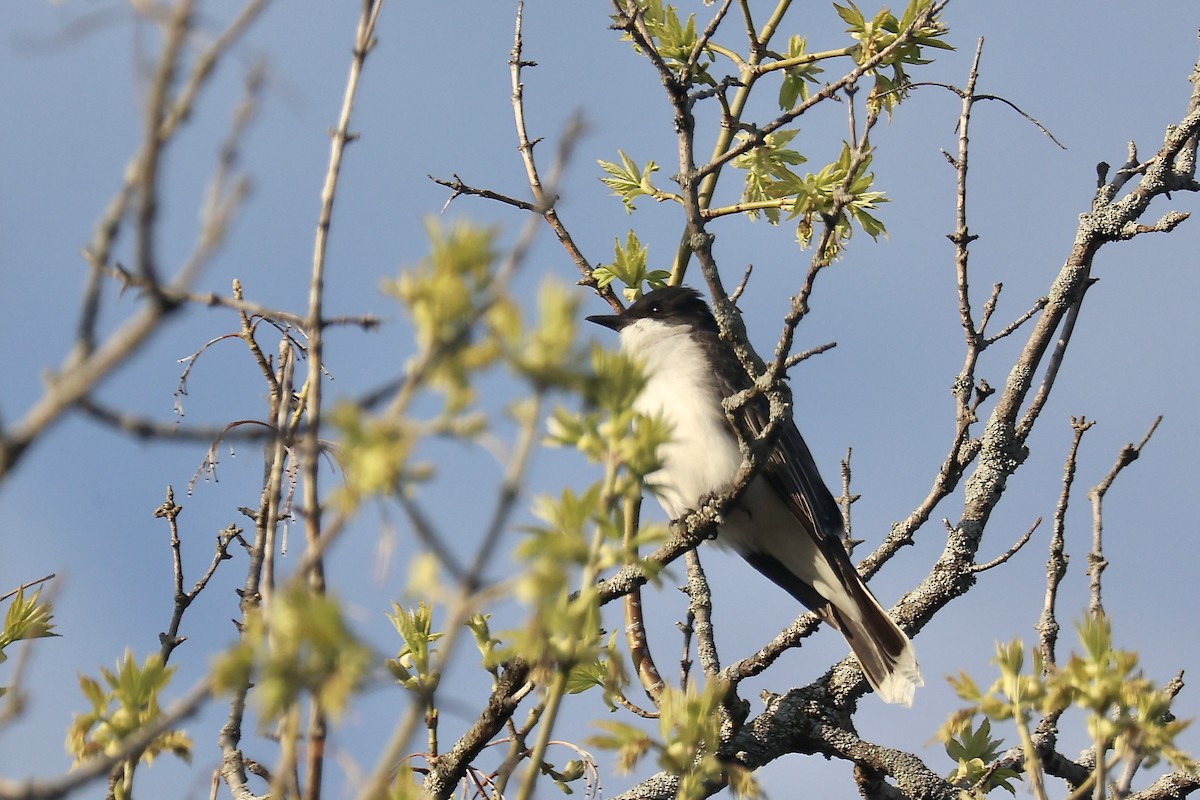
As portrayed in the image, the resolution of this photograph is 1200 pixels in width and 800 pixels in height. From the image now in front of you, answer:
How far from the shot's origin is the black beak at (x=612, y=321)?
6633mm

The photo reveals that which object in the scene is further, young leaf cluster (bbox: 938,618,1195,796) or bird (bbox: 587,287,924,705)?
bird (bbox: 587,287,924,705)

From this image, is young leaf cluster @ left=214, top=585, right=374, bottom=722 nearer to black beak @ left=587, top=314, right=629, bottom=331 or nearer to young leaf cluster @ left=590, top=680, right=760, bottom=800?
young leaf cluster @ left=590, top=680, right=760, bottom=800

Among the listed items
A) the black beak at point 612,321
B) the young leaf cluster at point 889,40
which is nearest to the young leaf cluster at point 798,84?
the young leaf cluster at point 889,40

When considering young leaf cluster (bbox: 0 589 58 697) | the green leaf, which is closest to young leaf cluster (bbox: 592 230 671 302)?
the green leaf

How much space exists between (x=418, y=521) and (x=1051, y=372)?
4171mm

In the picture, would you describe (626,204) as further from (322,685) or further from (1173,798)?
(322,685)

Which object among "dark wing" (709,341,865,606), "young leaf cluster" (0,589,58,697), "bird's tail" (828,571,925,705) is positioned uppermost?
"dark wing" (709,341,865,606)

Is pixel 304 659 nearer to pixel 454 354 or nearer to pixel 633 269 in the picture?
pixel 454 354

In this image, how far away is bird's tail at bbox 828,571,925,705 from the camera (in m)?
5.07

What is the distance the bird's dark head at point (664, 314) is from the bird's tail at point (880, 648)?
178 centimetres

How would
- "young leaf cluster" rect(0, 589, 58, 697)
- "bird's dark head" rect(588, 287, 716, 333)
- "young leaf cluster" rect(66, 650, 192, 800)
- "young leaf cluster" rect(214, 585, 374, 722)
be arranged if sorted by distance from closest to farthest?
"young leaf cluster" rect(214, 585, 374, 722) → "young leaf cluster" rect(66, 650, 192, 800) → "young leaf cluster" rect(0, 589, 58, 697) → "bird's dark head" rect(588, 287, 716, 333)

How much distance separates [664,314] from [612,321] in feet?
1.06

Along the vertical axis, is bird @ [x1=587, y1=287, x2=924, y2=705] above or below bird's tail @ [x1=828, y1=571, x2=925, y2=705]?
above

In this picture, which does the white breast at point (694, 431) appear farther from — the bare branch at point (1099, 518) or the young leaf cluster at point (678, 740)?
the young leaf cluster at point (678, 740)
